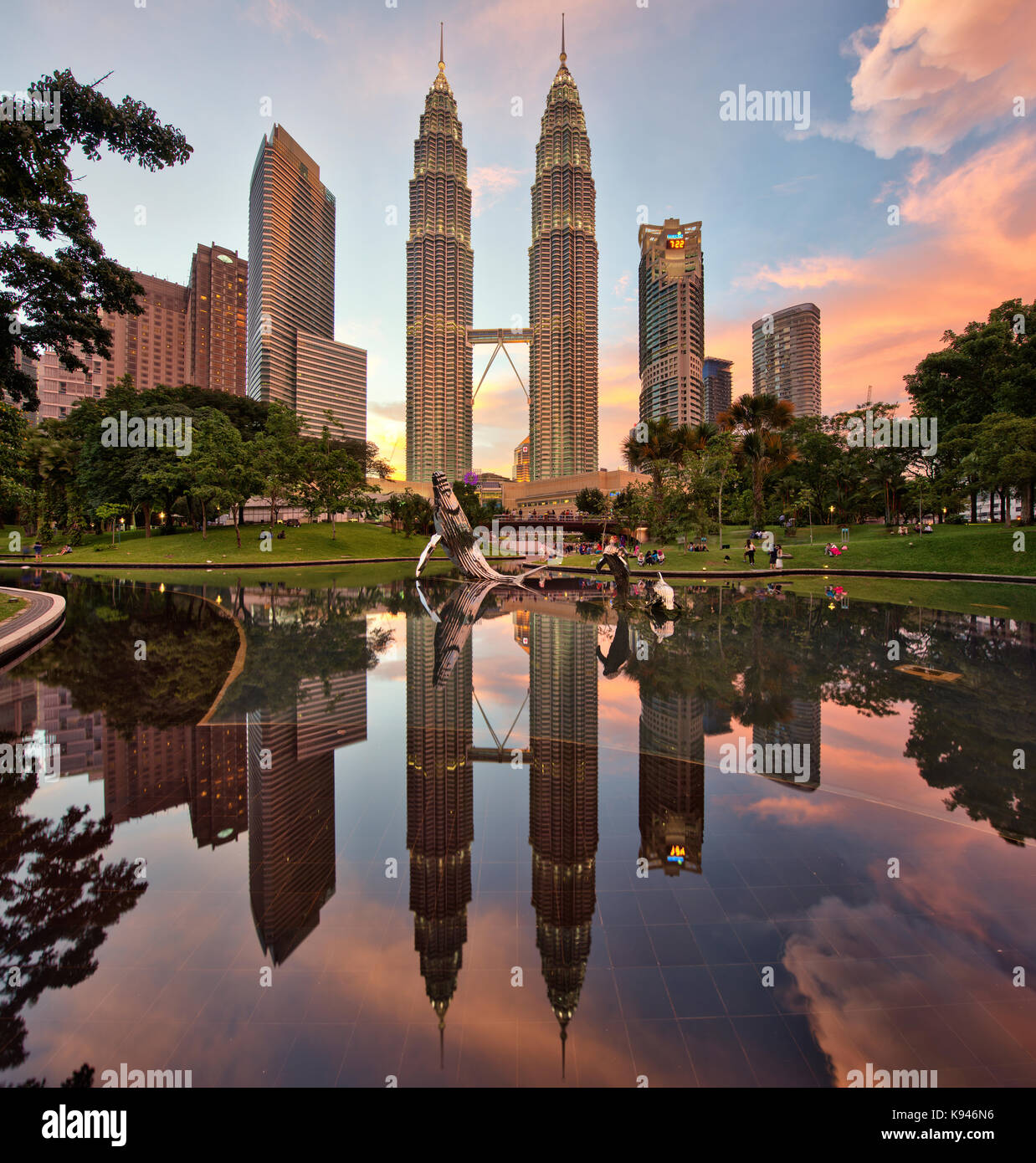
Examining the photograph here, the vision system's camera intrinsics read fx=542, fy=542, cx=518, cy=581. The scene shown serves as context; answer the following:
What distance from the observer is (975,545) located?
1226 inches

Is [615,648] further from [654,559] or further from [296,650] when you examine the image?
[654,559]

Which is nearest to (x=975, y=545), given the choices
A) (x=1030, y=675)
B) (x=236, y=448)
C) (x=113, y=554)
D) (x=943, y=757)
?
(x=1030, y=675)

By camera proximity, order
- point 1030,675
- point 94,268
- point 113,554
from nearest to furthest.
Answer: point 1030,675 → point 94,268 → point 113,554

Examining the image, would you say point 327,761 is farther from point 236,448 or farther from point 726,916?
point 236,448

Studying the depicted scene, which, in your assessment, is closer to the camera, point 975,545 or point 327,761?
point 327,761

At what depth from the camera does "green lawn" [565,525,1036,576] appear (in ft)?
96.0

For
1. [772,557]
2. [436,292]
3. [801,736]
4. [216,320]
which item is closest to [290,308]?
[436,292]

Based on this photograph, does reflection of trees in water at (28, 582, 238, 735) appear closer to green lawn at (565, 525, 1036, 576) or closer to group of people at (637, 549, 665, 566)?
group of people at (637, 549, 665, 566)

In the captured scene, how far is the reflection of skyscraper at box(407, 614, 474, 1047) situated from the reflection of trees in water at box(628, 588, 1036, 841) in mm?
3793

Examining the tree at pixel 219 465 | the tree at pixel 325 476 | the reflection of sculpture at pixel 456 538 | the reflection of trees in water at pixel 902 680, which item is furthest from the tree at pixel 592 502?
the reflection of trees in water at pixel 902 680

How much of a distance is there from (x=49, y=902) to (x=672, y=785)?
542cm

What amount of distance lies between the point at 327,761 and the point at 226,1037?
11.6 feet

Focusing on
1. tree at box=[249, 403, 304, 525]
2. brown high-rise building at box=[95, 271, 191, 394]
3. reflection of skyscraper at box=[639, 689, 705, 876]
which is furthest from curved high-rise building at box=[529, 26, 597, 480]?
reflection of skyscraper at box=[639, 689, 705, 876]
